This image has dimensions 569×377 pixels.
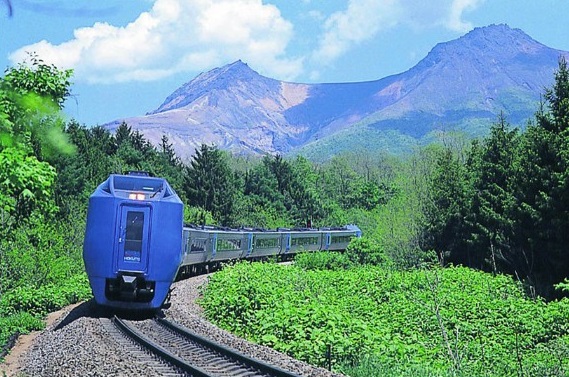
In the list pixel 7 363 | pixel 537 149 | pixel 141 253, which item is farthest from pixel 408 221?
pixel 7 363

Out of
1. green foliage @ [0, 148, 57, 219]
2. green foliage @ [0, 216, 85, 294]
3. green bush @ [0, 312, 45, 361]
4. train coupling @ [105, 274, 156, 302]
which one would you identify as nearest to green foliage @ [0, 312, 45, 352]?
green bush @ [0, 312, 45, 361]

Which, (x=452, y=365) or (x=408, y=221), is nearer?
(x=452, y=365)

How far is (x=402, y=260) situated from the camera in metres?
43.4

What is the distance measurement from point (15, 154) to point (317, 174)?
352ft

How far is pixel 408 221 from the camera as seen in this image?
54906mm

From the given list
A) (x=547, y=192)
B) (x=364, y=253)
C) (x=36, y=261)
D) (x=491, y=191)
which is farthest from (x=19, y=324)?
(x=491, y=191)

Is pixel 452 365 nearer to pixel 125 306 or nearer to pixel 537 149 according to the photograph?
pixel 125 306

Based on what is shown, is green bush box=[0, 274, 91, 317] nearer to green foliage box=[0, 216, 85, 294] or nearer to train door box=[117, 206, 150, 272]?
green foliage box=[0, 216, 85, 294]

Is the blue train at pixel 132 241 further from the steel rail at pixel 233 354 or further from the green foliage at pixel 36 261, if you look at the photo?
the green foliage at pixel 36 261

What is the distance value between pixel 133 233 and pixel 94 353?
509 cm

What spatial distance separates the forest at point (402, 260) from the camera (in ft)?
24.4

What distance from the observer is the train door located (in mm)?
16203

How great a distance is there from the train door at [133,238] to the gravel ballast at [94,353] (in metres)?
1.56

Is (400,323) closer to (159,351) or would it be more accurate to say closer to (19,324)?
(159,351)
